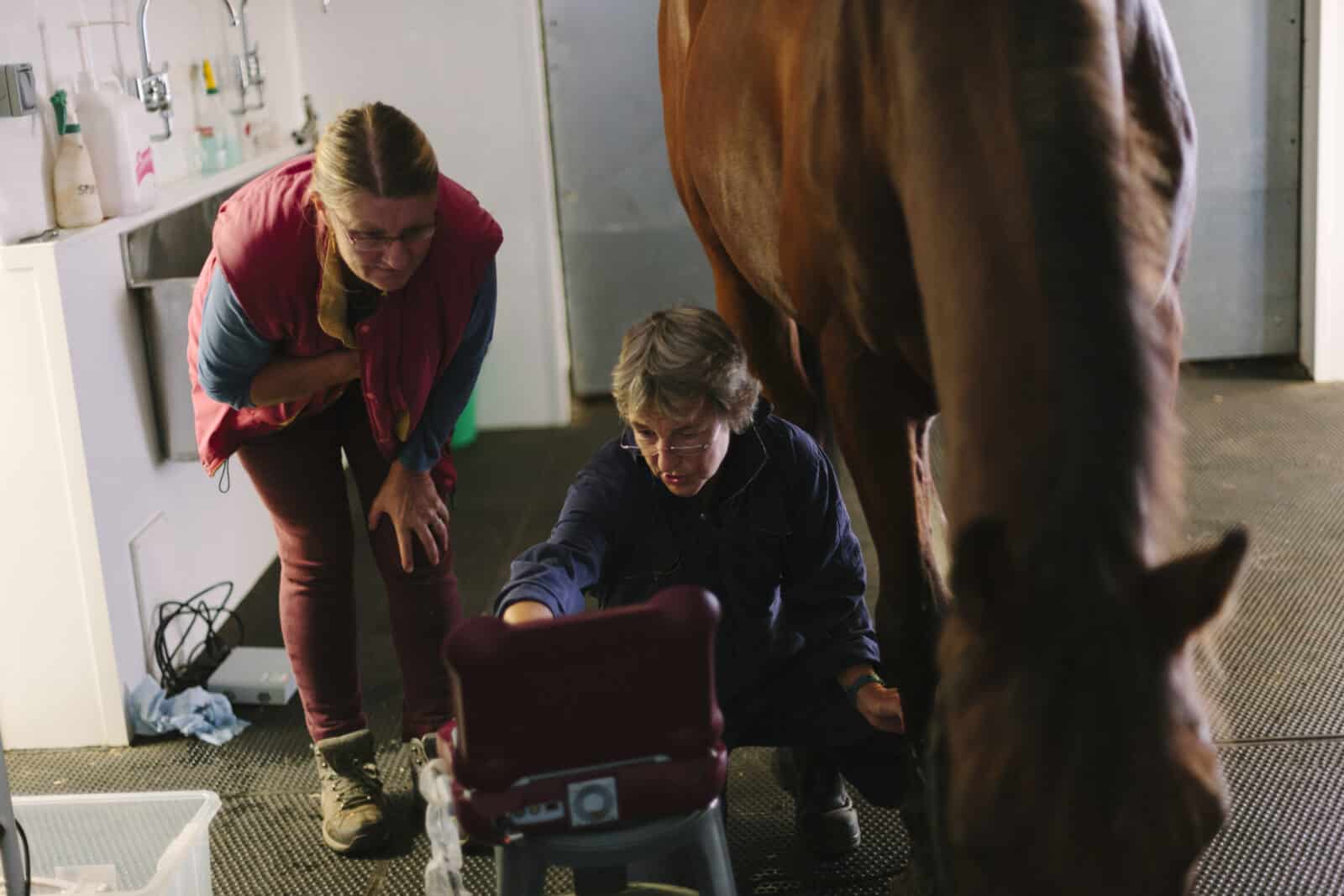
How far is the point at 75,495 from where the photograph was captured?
8.00ft

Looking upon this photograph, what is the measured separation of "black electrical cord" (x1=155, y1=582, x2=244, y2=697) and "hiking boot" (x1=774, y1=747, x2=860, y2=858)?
51.3 inches

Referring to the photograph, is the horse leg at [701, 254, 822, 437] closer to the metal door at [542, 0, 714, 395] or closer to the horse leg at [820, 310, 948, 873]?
the horse leg at [820, 310, 948, 873]

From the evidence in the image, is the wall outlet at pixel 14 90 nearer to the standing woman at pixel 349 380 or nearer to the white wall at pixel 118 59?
the white wall at pixel 118 59

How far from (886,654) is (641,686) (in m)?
0.63

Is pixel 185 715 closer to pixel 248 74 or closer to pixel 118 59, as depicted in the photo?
pixel 118 59

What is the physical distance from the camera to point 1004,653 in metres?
0.92

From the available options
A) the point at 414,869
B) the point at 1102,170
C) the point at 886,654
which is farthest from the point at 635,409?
the point at 414,869

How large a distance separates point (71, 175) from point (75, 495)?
578 millimetres

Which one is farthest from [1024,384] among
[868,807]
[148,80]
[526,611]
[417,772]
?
[148,80]

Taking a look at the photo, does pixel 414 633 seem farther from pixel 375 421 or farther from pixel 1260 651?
pixel 1260 651

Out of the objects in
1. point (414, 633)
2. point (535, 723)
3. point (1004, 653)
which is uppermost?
point (1004, 653)

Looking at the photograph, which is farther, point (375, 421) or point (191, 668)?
point (191, 668)

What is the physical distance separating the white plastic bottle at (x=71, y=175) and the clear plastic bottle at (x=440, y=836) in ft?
4.95

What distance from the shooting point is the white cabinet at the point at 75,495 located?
2.38 meters
